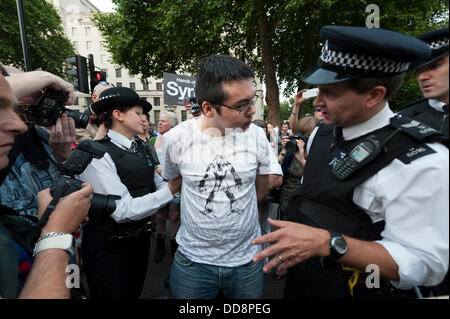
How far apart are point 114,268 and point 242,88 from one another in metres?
1.72

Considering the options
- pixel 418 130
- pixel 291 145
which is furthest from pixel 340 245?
pixel 291 145

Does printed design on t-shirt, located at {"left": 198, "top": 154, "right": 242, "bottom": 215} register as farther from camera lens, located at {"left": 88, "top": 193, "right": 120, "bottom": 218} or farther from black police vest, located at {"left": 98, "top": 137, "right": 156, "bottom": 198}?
black police vest, located at {"left": 98, "top": 137, "right": 156, "bottom": 198}

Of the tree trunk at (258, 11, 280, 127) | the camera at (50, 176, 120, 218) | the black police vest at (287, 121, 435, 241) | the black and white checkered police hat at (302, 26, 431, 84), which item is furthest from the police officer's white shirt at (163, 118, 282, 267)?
the tree trunk at (258, 11, 280, 127)

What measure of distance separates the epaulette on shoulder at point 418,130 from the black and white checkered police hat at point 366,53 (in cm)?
22

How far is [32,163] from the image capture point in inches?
54.5

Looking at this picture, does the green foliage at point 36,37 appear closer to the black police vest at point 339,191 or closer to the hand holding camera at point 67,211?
the hand holding camera at point 67,211

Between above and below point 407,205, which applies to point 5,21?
above

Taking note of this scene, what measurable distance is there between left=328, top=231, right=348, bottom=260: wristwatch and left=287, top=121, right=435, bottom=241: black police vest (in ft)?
0.51

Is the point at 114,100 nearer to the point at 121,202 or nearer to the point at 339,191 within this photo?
the point at 121,202

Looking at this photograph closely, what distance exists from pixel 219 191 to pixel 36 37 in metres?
22.9

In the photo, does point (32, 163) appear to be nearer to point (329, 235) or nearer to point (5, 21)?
point (329, 235)

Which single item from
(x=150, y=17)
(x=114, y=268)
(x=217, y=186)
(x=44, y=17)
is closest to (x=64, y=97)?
(x=217, y=186)

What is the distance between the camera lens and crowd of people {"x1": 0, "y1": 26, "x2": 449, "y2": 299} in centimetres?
85

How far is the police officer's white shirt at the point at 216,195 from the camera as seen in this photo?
153cm
